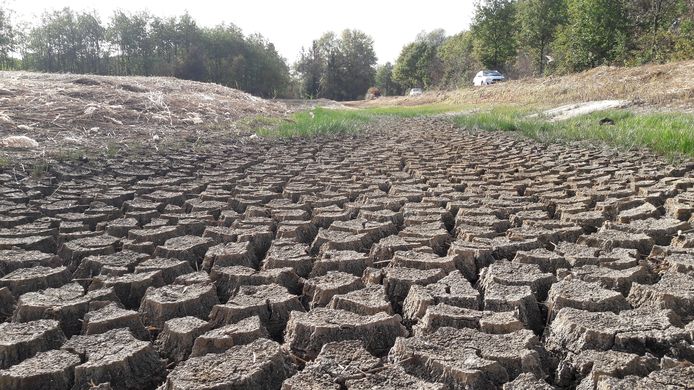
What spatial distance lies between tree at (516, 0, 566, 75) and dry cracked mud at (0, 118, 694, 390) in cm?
2968

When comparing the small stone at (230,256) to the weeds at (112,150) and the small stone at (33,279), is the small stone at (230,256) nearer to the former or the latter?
the small stone at (33,279)

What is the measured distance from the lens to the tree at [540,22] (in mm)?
30797

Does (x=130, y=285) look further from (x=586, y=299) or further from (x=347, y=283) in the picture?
(x=586, y=299)

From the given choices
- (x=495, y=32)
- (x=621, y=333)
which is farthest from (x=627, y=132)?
(x=495, y=32)

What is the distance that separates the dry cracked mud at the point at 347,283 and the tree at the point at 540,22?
29678 mm

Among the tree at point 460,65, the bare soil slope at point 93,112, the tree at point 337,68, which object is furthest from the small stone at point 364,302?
the tree at point 337,68

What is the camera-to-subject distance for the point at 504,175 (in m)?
4.82

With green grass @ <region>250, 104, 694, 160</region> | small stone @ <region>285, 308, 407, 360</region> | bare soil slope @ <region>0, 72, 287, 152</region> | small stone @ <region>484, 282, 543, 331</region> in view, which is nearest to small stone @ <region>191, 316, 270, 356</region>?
small stone @ <region>285, 308, 407, 360</region>

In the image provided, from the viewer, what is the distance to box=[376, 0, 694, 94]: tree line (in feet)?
71.7

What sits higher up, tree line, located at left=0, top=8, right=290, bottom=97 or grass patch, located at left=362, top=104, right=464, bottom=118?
tree line, located at left=0, top=8, right=290, bottom=97

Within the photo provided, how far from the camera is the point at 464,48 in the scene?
146 ft

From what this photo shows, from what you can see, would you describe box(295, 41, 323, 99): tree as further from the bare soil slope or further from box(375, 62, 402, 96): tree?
the bare soil slope

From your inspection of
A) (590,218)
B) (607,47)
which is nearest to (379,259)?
(590,218)

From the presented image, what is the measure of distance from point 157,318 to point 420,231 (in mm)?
1490
